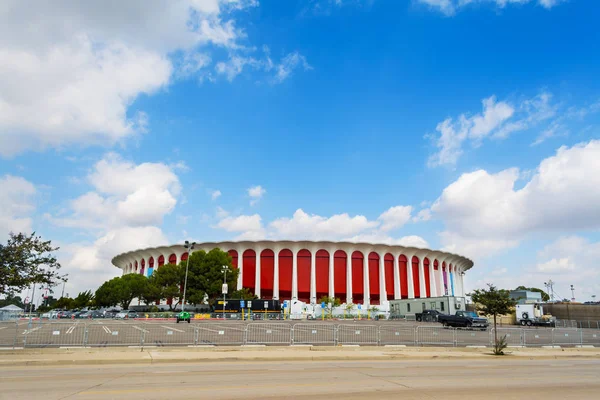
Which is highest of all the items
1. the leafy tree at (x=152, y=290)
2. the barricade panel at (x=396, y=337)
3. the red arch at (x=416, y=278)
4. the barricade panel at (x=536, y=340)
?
the red arch at (x=416, y=278)

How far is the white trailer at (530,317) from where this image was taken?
51.9 metres

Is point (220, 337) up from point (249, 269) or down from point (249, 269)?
down

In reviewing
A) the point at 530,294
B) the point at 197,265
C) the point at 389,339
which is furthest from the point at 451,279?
the point at 389,339

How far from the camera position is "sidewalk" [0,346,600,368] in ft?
52.1

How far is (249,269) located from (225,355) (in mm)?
83279

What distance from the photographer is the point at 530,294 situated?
82.9 metres

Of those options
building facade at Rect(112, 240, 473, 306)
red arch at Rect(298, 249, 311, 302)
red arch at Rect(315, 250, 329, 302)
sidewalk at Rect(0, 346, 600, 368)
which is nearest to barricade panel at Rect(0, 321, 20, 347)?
sidewalk at Rect(0, 346, 600, 368)

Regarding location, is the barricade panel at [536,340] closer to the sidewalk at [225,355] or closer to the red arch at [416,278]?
the sidewalk at [225,355]

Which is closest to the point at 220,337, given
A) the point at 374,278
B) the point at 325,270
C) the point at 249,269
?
the point at 325,270

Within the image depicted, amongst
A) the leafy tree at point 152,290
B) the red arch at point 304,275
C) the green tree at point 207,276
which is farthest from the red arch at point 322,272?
the leafy tree at point 152,290

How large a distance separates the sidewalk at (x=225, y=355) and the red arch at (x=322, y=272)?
248ft

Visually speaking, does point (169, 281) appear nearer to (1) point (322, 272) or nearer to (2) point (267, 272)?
(2) point (267, 272)

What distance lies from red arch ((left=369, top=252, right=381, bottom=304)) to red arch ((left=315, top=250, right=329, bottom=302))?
36.0ft

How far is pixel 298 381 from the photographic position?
11.4 metres
